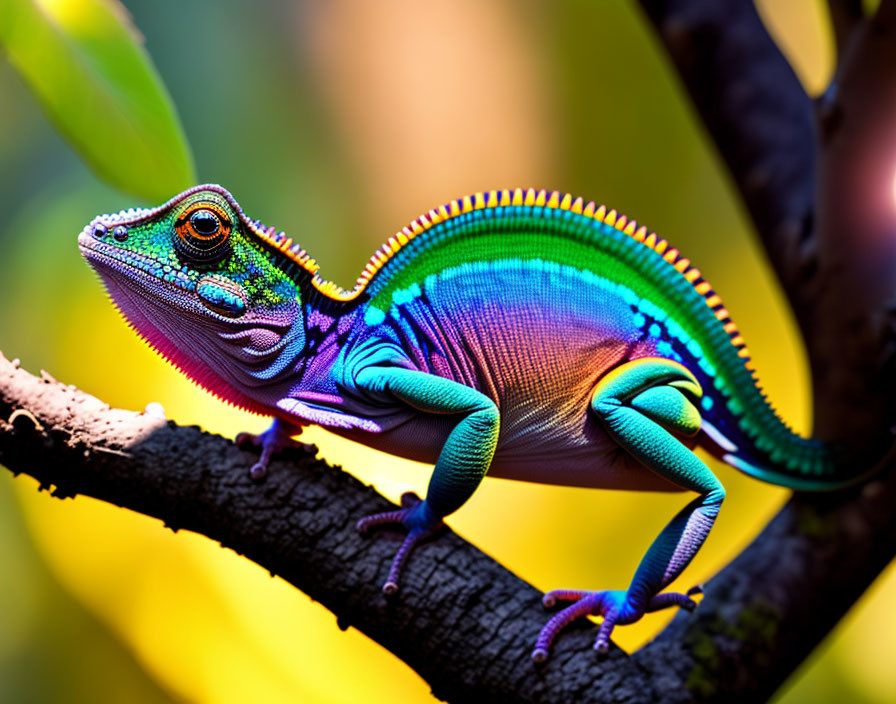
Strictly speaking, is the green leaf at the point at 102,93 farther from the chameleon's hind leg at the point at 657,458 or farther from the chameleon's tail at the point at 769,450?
the chameleon's tail at the point at 769,450

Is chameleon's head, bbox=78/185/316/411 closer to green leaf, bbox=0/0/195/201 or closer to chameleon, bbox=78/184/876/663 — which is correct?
chameleon, bbox=78/184/876/663

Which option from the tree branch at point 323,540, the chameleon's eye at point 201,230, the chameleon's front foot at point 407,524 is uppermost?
the chameleon's eye at point 201,230

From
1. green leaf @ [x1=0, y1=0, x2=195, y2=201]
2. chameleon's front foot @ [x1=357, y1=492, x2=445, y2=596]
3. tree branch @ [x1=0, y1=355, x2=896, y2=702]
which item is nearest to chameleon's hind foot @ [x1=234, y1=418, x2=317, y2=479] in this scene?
tree branch @ [x1=0, y1=355, x2=896, y2=702]

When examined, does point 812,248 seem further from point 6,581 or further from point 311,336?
point 6,581

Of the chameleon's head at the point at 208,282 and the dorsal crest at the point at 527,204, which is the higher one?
the dorsal crest at the point at 527,204

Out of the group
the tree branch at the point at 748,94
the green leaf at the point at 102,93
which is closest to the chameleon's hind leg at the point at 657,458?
the green leaf at the point at 102,93
